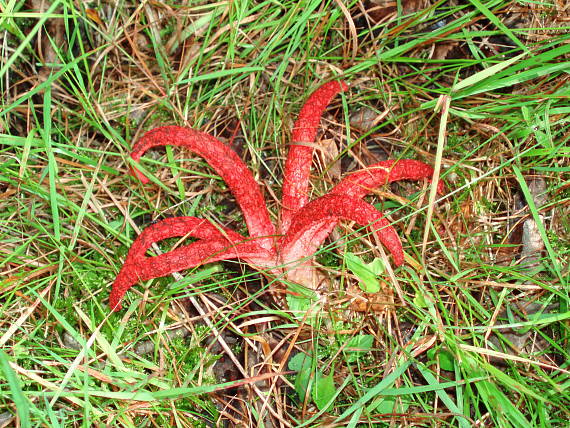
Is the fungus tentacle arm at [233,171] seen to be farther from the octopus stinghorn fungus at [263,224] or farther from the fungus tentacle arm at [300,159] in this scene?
the fungus tentacle arm at [300,159]

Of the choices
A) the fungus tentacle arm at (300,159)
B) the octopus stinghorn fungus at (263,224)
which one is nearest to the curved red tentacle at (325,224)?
the octopus stinghorn fungus at (263,224)

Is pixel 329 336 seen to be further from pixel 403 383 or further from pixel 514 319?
pixel 514 319

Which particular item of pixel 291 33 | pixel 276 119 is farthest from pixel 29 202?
pixel 291 33

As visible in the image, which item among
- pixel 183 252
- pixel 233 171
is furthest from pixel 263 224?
pixel 183 252

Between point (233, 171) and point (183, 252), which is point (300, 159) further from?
point (183, 252)

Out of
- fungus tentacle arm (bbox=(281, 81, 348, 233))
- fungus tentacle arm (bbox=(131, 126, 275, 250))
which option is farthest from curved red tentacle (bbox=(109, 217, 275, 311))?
fungus tentacle arm (bbox=(281, 81, 348, 233))

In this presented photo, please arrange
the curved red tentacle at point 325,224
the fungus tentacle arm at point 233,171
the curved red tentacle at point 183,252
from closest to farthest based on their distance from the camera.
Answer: the curved red tentacle at point 325,224, the curved red tentacle at point 183,252, the fungus tentacle arm at point 233,171

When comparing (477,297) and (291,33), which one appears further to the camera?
(291,33)

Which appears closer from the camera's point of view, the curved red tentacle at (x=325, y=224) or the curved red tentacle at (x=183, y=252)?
the curved red tentacle at (x=325, y=224)
